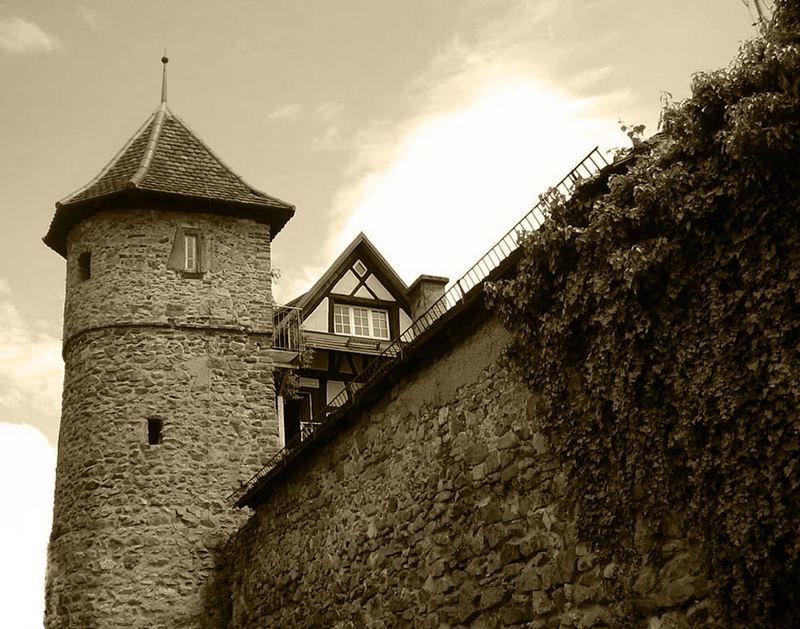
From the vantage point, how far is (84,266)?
54.2 feet

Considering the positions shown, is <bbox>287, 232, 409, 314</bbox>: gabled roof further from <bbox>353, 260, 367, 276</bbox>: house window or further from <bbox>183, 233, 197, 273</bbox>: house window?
<bbox>183, 233, 197, 273</bbox>: house window

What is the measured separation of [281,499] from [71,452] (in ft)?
14.3

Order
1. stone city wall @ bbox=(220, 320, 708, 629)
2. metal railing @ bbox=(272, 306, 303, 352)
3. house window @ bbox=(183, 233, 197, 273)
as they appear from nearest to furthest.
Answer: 1. stone city wall @ bbox=(220, 320, 708, 629)
2. house window @ bbox=(183, 233, 197, 273)
3. metal railing @ bbox=(272, 306, 303, 352)

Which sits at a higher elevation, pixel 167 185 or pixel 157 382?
pixel 167 185

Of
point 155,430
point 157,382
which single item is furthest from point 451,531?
point 157,382

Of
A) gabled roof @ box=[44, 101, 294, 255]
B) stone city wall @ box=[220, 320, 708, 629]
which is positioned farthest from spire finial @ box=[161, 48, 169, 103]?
stone city wall @ box=[220, 320, 708, 629]

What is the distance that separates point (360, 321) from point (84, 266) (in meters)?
5.48

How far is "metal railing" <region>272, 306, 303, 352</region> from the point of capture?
1692 centimetres

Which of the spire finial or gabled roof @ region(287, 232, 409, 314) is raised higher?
the spire finial

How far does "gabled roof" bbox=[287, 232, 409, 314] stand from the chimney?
0.21 m

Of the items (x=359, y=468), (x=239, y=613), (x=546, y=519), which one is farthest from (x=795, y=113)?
(x=239, y=613)

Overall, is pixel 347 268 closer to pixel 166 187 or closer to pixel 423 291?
pixel 423 291

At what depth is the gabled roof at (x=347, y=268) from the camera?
1812 cm

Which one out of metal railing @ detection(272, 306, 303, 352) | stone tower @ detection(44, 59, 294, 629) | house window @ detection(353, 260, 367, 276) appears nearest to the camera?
stone tower @ detection(44, 59, 294, 629)
